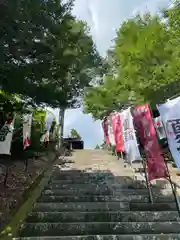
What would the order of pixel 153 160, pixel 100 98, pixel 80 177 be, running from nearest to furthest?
pixel 153 160
pixel 80 177
pixel 100 98

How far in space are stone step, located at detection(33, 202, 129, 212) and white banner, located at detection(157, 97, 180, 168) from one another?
214cm

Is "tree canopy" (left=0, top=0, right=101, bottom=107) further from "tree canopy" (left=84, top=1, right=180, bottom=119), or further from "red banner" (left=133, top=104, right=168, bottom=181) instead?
"tree canopy" (left=84, top=1, right=180, bottom=119)

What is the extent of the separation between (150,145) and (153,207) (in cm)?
138

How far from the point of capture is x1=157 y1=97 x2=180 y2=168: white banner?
510 cm

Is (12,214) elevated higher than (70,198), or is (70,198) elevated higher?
(70,198)

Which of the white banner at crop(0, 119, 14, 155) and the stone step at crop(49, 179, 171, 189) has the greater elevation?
the white banner at crop(0, 119, 14, 155)

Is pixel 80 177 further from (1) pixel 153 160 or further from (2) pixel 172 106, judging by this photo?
(2) pixel 172 106

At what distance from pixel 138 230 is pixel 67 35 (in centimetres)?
502

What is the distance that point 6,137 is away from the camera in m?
6.93

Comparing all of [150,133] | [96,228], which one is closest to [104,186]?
[150,133]

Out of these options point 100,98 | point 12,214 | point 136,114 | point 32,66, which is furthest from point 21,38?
point 100,98

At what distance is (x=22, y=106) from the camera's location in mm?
7926

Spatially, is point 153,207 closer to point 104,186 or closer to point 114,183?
point 104,186

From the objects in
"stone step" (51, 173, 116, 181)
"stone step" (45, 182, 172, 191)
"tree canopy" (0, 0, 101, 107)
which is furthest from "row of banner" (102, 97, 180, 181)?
"stone step" (51, 173, 116, 181)
